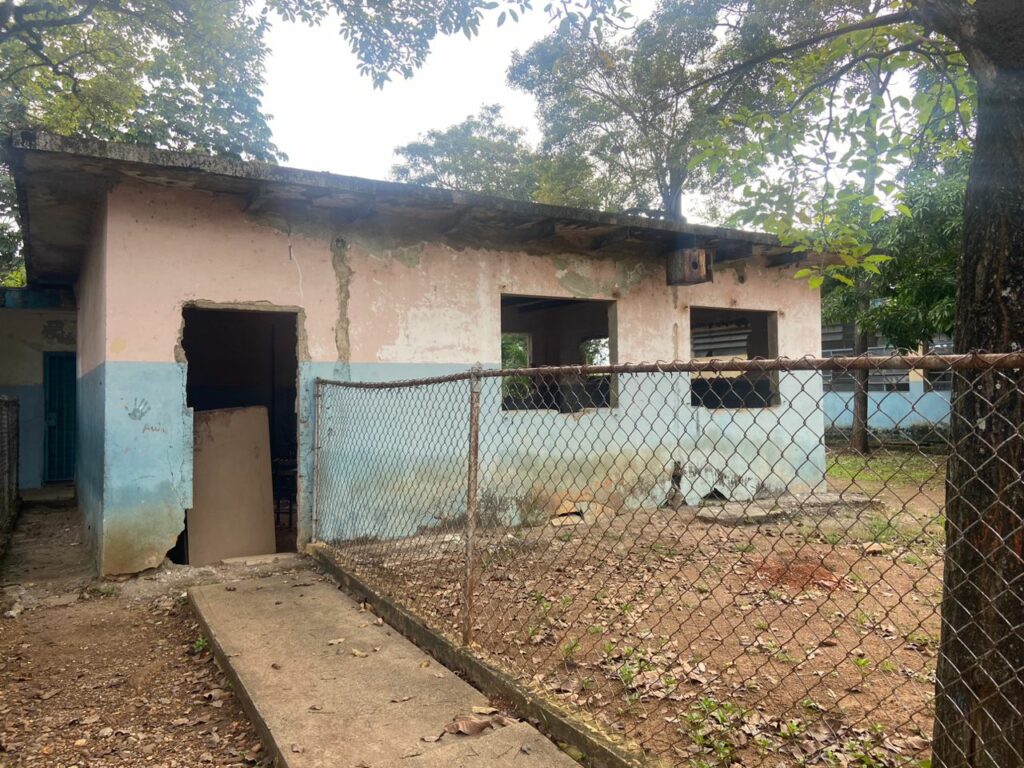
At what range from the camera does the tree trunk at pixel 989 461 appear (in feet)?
5.88

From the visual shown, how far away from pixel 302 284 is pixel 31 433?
23.7 ft

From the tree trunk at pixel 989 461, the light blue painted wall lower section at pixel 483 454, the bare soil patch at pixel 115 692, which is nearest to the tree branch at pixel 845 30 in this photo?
the tree trunk at pixel 989 461

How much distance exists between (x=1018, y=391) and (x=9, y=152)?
5748 millimetres

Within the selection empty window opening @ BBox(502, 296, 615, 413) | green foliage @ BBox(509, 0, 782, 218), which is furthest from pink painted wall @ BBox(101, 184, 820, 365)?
green foliage @ BBox(509, 0, 782, 218)

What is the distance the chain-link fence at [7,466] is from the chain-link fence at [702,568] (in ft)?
11.1

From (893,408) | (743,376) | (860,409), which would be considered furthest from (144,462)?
(893,408)

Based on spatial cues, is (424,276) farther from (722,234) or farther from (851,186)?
(851,186)

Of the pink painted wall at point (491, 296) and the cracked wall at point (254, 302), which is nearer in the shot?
the cracked wall at point (254, 302)

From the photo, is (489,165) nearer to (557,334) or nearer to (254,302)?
(557,334)

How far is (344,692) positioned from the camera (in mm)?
3186

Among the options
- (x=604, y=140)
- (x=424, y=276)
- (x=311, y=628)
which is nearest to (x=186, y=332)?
(x=424, y=276)

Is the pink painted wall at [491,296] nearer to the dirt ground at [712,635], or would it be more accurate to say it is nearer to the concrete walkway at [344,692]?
the dirt ground at [712,635]

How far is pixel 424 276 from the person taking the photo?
21.5ft

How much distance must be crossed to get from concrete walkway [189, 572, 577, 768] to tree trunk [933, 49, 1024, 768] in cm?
136
